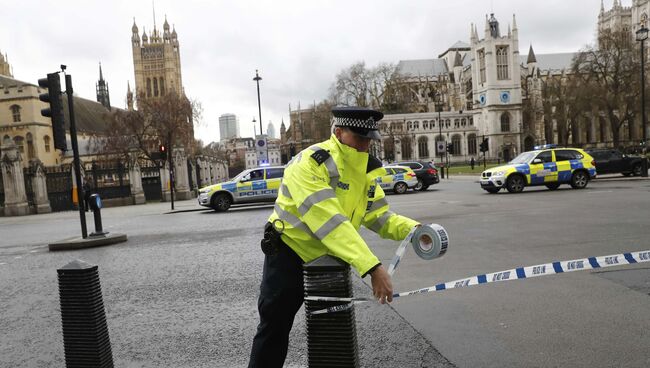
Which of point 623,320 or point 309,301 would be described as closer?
point 309,301

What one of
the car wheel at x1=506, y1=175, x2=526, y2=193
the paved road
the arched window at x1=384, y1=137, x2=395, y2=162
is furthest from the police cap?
the arched window at x1=384, y1=137, x2=395, y2=162

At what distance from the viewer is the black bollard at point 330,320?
2.36 meters

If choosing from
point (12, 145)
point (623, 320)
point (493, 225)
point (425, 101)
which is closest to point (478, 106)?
point (425, 101)

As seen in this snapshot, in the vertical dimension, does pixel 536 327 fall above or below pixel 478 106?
below

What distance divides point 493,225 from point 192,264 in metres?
6.44

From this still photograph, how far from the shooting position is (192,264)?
8.39 metres

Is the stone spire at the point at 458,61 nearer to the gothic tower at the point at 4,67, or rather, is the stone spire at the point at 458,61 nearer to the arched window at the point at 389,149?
the arched window at the point at 389,149

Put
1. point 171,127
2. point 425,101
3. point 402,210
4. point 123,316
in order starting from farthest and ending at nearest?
1. point 425,101
2. point 171,127
3. point 402,210
4. point 123,316

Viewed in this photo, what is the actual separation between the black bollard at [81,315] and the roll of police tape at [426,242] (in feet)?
6.05

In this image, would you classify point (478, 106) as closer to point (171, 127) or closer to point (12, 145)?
point (171, 127)

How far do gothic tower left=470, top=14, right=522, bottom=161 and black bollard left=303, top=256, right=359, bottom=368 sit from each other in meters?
88.5

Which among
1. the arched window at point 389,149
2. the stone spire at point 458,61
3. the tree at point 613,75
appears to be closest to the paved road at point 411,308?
the tree at point 613,75

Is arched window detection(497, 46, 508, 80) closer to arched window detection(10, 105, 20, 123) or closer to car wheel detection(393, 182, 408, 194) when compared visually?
car wheel detection(393, 182, 408, 194)

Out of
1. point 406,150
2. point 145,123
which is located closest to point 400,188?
point 145,123
